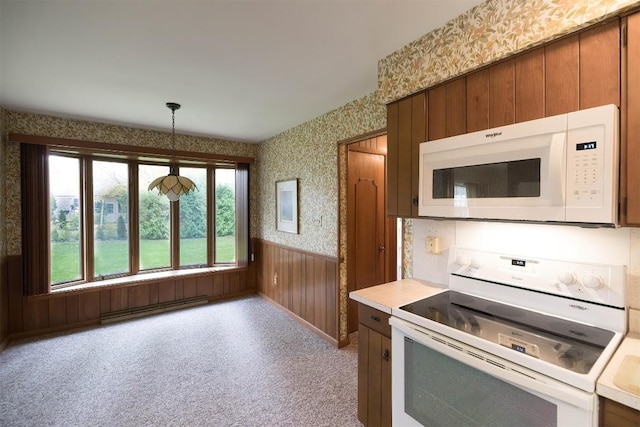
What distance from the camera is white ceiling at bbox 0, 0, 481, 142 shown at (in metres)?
1.54

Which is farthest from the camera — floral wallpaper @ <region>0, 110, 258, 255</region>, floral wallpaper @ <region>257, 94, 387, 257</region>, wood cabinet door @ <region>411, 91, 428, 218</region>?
floral wallpaper @ <region>0, 110, 258, 255</region>

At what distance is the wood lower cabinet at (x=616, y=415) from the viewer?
903mm

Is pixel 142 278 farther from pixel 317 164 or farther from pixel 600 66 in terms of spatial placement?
pixel 600 66

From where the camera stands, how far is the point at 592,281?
130 centimetres

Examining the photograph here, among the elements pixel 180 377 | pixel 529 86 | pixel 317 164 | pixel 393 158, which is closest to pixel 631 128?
pixel 529 86

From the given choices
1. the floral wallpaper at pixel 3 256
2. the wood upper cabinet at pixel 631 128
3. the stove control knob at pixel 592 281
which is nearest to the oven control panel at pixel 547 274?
the stove control knob at pixel 592 281

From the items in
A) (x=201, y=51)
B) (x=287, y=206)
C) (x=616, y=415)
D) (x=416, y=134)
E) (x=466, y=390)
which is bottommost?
(x=466, y=390)

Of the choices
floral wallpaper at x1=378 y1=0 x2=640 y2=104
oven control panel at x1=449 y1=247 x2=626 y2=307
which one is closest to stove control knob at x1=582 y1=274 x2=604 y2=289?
oven control panel at x1=449 y1=247 x2=626 y2=307

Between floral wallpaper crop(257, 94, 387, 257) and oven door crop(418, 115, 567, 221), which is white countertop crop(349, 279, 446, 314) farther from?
floral wallpaper crop(257, 94, 387, 257)

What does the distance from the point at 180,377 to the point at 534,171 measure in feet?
9.77

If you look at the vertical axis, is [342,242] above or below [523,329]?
above

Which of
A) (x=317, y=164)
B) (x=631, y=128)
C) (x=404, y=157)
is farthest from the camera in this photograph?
(x=317, y=164)

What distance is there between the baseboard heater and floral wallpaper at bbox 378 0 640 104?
384 centimetres

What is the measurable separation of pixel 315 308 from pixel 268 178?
215 cm
